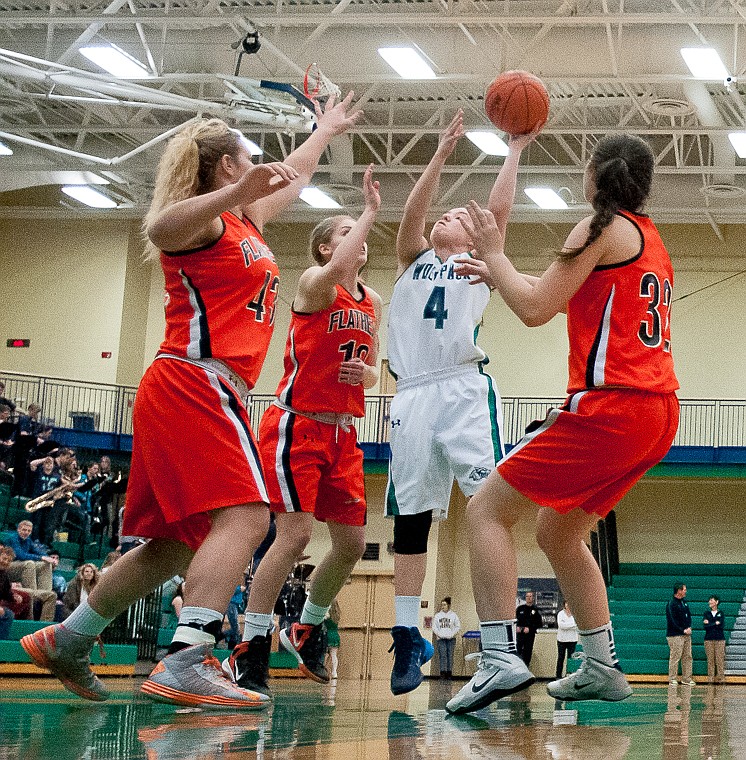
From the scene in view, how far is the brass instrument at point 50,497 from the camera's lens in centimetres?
1593

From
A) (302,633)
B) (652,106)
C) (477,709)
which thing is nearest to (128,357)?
(652,106)

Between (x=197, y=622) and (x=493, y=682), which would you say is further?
(x=493, y=682)

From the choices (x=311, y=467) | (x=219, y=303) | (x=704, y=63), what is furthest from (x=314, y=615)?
(x=704, y=63)

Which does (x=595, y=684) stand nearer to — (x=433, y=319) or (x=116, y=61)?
(x=433, y=319)

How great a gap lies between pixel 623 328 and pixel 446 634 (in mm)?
19137

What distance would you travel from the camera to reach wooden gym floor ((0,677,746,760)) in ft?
8.64

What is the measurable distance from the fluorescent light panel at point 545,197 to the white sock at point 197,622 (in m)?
19.6

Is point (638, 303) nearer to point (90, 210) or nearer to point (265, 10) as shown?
point (265, 10)

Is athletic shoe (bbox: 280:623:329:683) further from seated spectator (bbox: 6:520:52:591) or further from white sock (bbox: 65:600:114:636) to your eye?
seated spectator (bbox: 6:520:52:591)

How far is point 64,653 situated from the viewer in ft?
13.0

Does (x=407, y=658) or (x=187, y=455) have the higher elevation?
(x=187, y=455)

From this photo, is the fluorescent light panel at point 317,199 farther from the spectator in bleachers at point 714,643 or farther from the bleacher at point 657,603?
the spectator in bleachers at point 714,643

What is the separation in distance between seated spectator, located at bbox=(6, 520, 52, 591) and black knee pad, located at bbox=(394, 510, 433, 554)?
8193mm

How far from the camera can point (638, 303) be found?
415 centimetres
